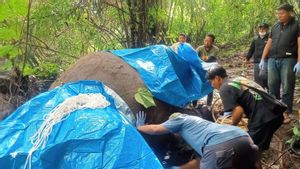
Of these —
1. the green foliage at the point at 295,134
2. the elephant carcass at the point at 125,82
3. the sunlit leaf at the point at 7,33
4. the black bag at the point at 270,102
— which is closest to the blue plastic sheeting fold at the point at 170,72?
the elephant carcass at the point at 125,82

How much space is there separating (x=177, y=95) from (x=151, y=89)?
0.41 m

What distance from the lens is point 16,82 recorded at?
584 centimetres

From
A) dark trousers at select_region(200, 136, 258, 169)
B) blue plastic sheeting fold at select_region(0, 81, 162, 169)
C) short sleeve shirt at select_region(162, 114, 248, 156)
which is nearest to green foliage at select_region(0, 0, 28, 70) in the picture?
blue plastic sheeting fold at select_region(0, 81, 162, 169)

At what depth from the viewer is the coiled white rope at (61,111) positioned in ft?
11.6

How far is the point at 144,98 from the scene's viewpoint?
5.05 meters

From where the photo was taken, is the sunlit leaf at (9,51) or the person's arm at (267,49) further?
the person's arm at (267,49)

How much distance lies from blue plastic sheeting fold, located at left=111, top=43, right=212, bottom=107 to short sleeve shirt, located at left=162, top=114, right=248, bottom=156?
99 cm

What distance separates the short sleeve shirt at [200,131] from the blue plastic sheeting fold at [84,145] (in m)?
0.68

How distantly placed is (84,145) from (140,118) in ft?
5.02

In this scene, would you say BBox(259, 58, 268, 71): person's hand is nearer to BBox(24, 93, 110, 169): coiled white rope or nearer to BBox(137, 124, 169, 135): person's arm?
BBox(137, 124, 169, 135): person's arm

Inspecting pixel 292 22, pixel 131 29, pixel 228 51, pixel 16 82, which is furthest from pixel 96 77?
pixel 228 51

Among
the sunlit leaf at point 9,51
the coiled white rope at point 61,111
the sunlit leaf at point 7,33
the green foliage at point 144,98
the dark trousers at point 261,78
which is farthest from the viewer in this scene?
the dark trousers at point 261,78

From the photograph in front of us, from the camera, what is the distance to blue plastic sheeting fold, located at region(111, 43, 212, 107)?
530 cm

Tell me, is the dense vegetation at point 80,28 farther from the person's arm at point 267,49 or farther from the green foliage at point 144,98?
the person's arm at point 267,49
